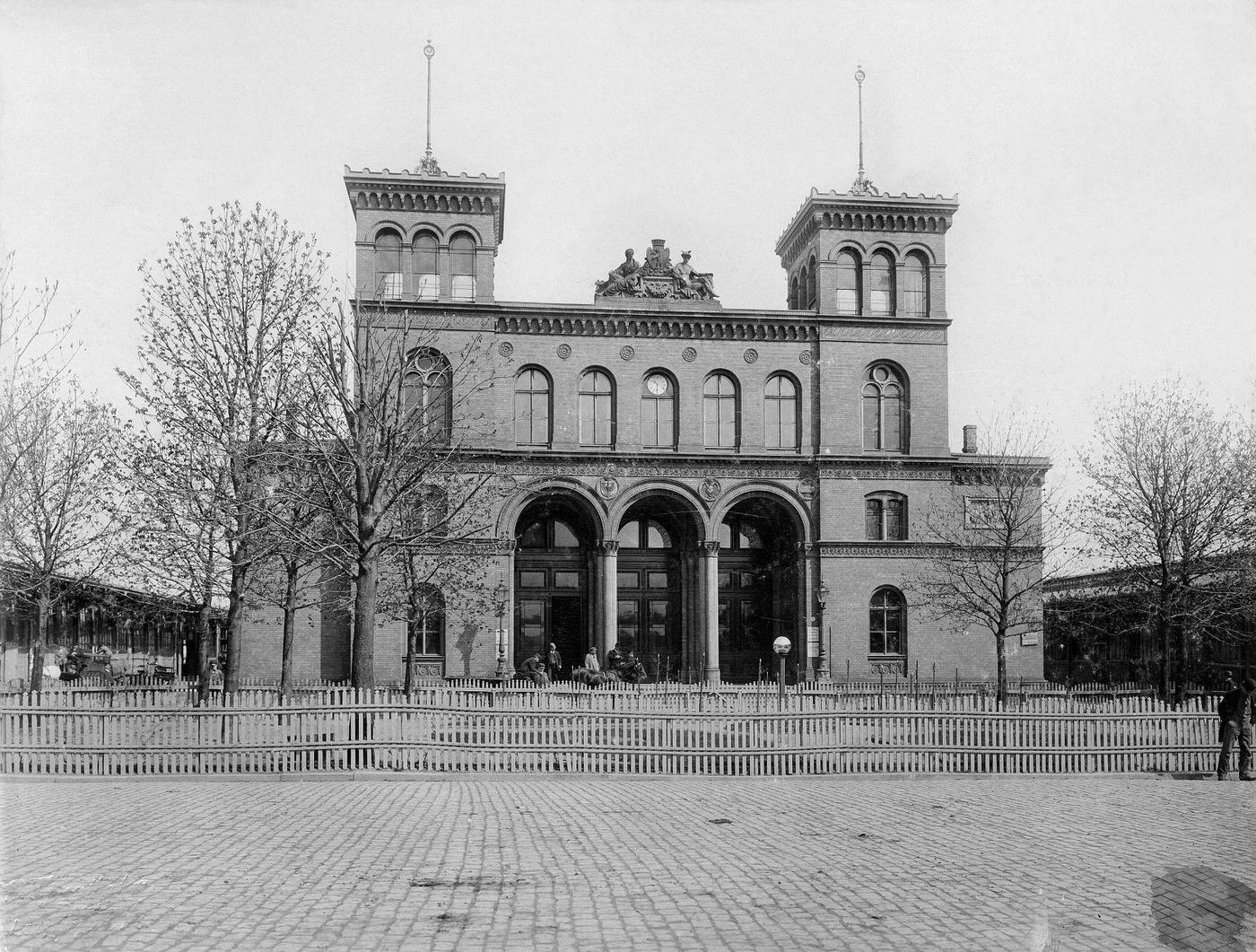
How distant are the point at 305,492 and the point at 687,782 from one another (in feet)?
32.0

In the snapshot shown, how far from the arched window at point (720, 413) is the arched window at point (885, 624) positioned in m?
7.19

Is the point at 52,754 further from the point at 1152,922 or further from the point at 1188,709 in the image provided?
the point at 1188,709

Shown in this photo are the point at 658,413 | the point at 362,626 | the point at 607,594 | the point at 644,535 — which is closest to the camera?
the point at 362,626

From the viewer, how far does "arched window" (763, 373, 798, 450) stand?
40.1 m

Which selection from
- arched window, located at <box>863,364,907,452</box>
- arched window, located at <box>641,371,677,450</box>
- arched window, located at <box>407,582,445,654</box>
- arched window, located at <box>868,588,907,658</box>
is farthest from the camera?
arched window, located at <box>863,364,907,452</box>

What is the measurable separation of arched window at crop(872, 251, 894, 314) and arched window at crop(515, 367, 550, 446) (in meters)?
11.9

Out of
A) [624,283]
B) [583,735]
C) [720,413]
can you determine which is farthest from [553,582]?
[583,735]

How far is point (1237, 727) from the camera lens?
761 inches

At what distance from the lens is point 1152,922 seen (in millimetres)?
9086

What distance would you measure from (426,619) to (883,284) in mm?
19471

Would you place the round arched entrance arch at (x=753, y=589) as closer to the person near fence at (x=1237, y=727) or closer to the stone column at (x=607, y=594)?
the stone column at (x=607, y=594)

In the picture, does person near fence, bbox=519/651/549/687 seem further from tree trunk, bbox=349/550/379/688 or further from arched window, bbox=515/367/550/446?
tree trunk, bbox=349/550/379/688

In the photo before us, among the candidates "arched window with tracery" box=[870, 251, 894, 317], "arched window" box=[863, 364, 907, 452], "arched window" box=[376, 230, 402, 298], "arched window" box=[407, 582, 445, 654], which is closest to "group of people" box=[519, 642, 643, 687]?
"arched window" box=[407, 582, 445, 654]

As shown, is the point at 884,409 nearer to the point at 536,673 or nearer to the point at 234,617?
the point at 536,673
